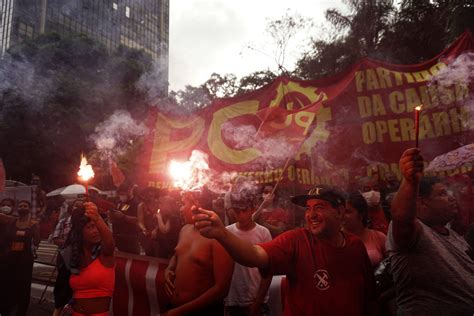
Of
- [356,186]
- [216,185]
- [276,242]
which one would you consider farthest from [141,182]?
[276,242]

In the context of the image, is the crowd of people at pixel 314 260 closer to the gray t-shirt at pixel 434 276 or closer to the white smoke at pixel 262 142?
the gray t-shirt at pixel 434 276

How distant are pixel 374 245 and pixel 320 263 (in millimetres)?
1285

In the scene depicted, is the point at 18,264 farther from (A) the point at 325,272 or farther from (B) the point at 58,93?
(B) the point at 58,93

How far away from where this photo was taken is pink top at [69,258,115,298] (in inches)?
137

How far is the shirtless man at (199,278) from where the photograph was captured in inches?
116

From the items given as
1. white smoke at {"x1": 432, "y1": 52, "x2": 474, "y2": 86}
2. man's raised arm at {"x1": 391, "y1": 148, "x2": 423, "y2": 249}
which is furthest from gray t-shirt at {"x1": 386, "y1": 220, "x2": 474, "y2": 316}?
white smoke at {"x1": 432, "y1": 52, "x2": 474, "y2": 86}

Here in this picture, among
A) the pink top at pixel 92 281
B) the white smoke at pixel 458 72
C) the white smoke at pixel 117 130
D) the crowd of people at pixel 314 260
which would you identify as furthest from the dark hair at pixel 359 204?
the white smoke at pixel 117 130

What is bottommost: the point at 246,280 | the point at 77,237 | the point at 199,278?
the point at 246,280

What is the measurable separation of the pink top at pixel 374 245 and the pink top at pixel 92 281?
2500 millimetres

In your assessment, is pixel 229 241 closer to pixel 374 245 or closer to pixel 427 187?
pixel 427 187

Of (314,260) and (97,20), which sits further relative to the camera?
(97,20)

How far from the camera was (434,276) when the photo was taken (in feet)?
7.43

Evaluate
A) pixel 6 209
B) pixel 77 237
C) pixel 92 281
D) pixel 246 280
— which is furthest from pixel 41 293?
pixel 246 280

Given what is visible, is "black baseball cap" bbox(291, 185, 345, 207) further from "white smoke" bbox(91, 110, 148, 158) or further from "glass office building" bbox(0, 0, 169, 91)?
"white smoke" bbox(91, 110, 148, 158)
